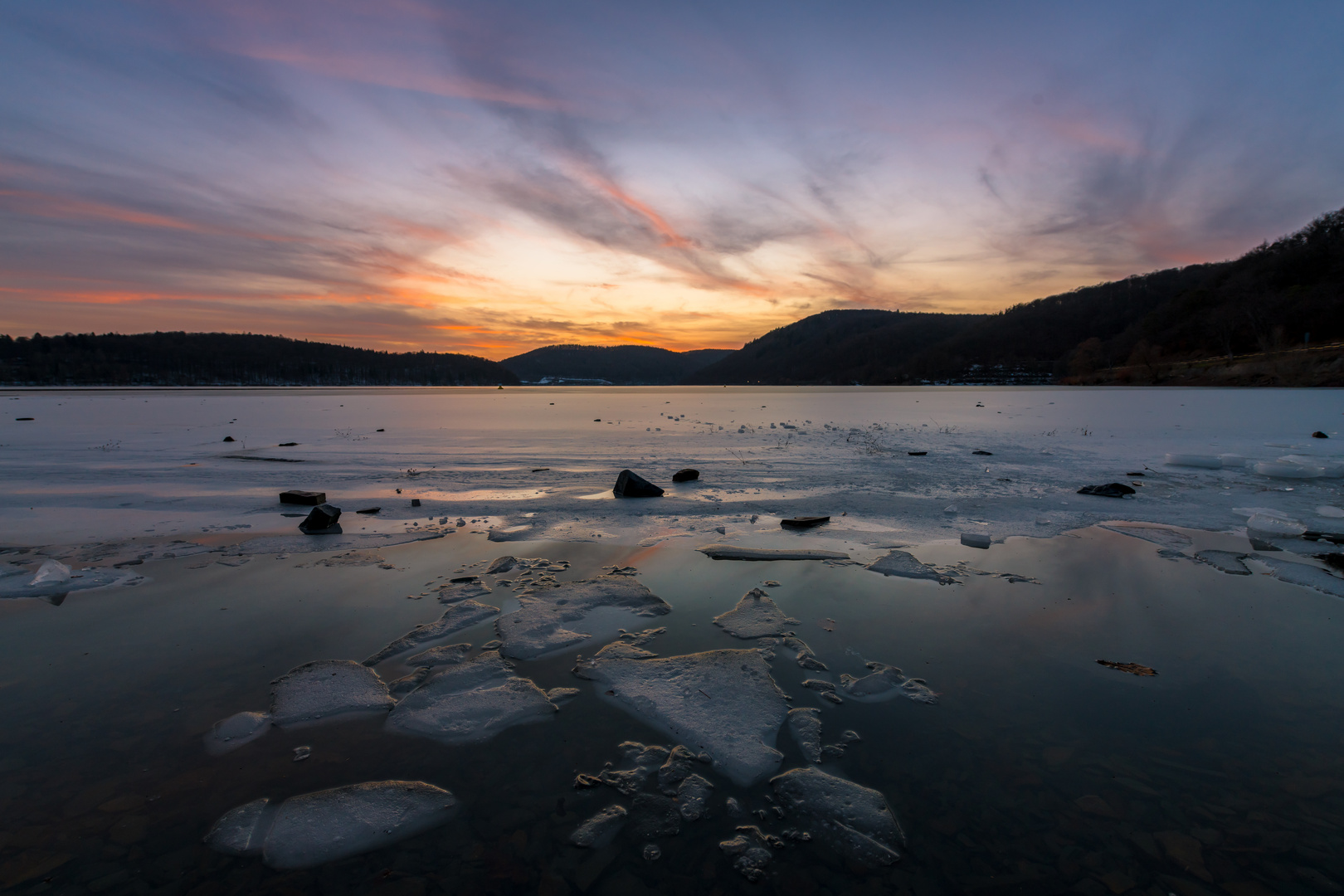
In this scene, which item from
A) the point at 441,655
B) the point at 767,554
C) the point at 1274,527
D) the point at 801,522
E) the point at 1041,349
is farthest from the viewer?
the point at 1041,349

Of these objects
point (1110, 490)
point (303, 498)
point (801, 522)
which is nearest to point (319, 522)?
point (303, 498)

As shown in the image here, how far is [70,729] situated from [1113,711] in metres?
5.57

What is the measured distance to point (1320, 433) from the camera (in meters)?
14.8

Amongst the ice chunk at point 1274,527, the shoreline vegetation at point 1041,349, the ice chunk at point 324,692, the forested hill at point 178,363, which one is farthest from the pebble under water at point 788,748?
the forested hill at point 178,363

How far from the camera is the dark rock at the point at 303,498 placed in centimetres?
796

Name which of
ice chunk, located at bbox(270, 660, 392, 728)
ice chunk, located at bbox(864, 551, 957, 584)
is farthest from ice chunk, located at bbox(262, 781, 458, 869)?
ice chunk, located at bbox(864, 551, 957, 584)

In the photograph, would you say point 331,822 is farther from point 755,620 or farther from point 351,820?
point 755,620

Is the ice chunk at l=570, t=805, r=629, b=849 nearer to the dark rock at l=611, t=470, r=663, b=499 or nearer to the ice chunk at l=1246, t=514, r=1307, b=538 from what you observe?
the dark rock at l=611, t=470, r=663, b=499

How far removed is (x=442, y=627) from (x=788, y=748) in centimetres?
269

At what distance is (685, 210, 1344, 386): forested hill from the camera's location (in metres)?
61.0

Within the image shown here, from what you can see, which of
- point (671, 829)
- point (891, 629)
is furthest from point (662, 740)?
point (891, 629)

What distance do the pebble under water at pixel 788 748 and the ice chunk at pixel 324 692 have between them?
0.42 ft

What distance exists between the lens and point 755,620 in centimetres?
429

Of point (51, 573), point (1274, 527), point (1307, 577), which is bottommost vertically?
point (51, 573)
